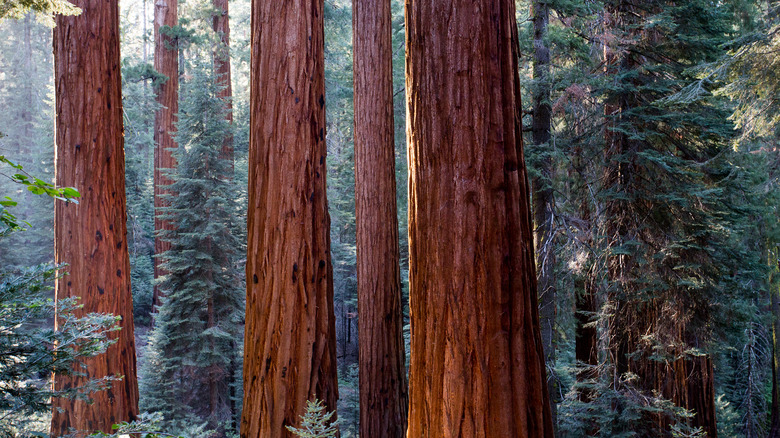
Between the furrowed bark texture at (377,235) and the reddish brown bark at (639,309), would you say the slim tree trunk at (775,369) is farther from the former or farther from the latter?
the furrowed bark texture at (377,235)

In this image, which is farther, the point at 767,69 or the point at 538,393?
the point at 767,69

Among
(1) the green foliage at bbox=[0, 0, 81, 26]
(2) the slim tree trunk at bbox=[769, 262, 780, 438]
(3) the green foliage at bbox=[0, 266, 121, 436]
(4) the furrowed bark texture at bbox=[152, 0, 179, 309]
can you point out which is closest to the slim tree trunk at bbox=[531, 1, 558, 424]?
(1) the green foliage at bbox=[0, 0, 81, 26]

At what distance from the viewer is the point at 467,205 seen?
2029 mm

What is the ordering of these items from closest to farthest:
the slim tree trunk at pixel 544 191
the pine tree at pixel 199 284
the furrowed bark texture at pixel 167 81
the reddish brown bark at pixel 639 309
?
the reddish brown bark at pixel 639 309 → the slim tree trunk at pixel 544 191 → the pine tree at pixel 199 284 → the furrowed bark texture at pixel 167 81

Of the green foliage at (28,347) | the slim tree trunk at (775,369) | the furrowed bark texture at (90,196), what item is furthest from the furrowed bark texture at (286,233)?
the slim tree trunk at (775,369)

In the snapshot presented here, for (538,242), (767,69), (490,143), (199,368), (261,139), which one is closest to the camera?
(490,143)

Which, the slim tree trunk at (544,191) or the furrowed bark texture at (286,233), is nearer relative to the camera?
the furrowed bark texture at (286,233)

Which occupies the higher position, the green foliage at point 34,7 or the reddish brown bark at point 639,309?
the green foliage at point 34,7

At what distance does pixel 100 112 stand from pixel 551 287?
6907mm

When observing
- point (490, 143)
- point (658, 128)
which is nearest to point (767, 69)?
point (658, 128)

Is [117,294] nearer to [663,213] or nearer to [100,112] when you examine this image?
[100,112]

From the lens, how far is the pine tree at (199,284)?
9.61m

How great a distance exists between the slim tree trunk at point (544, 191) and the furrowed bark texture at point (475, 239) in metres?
6.31

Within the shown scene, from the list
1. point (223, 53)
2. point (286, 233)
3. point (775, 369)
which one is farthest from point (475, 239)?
point (775, 369)
